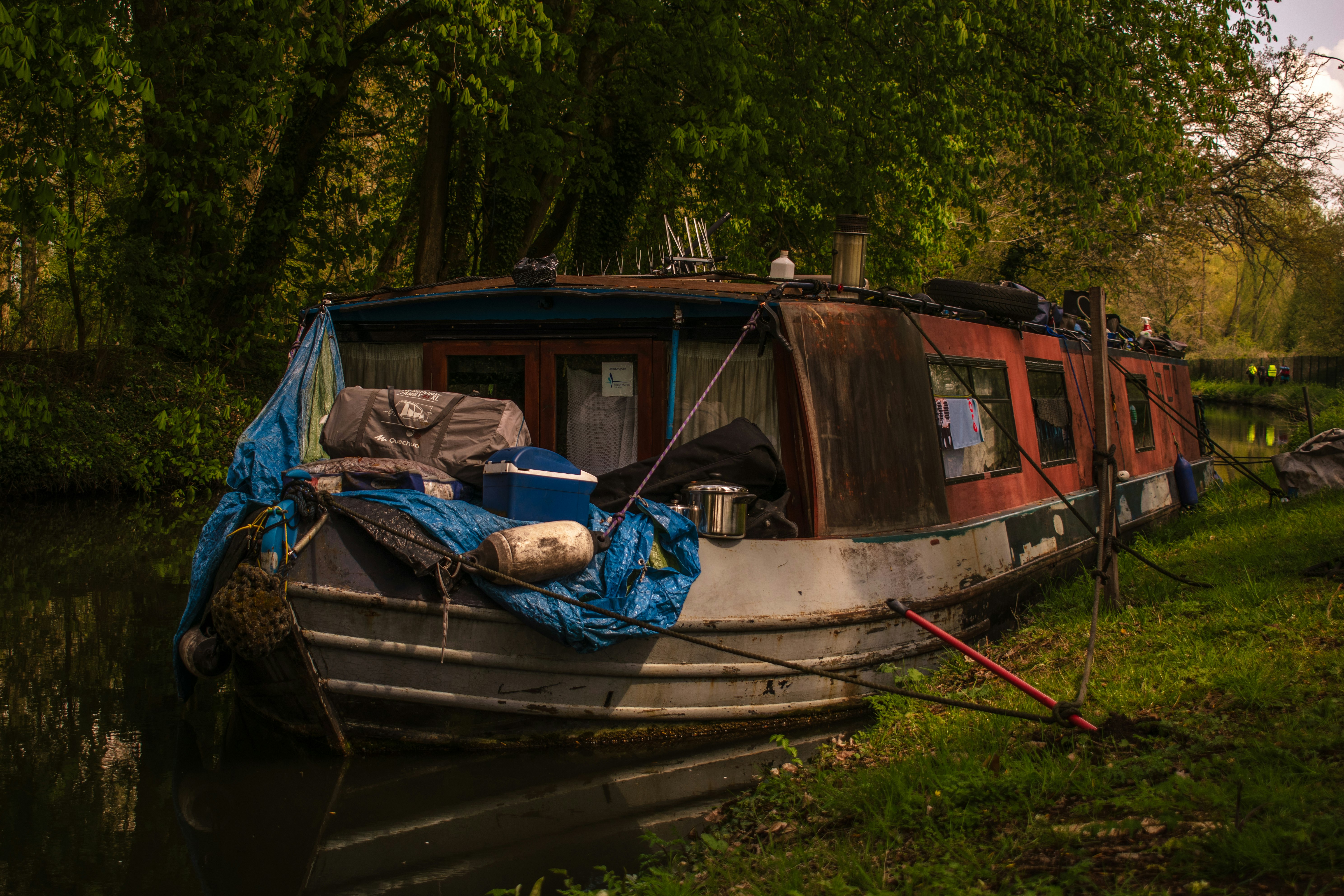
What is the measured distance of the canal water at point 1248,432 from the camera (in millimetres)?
17938

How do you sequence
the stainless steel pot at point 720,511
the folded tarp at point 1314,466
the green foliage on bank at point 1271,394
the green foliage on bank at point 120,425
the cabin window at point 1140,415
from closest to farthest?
1. the stainless steel pot at point 720,511
2. the folded tarp at point 1314,466
3. the cabin window at point 1140,415
4. the green foliage on bank at point 120,425
5. the green foliage on bank at point 1271,394

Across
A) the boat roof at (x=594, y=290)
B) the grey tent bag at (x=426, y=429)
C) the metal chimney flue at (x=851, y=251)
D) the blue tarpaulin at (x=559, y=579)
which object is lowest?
the blue tarpaulin at (x=559, y=579)

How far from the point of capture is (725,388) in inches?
267

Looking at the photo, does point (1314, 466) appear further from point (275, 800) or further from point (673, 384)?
point (275, 800)

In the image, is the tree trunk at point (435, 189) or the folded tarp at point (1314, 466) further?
the tree trunk at point (435, 189)

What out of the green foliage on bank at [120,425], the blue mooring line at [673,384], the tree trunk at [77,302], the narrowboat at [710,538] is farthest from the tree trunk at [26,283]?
the blue mooring line at [673,384]

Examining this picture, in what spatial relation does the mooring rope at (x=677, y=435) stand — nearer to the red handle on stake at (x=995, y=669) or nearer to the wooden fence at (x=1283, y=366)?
the red handle on stake at (x=995, y=669)

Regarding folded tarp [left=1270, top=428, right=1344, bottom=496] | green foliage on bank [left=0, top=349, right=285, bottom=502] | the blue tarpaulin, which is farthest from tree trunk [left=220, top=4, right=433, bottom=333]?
folded tarp [left=1270, top=428, right=1344, bottom=496]

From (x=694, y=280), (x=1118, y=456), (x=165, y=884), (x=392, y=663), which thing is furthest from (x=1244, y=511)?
(x=165, y=884)

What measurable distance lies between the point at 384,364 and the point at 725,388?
7.88ft

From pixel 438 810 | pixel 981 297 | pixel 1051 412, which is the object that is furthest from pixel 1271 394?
pixel 438 810

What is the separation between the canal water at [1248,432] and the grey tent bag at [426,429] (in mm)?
8195

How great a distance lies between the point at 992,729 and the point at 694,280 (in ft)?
11.7

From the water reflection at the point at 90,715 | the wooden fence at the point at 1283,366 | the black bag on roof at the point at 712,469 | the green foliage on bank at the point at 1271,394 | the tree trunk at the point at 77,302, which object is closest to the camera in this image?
the water reflection at the point at 90,715
